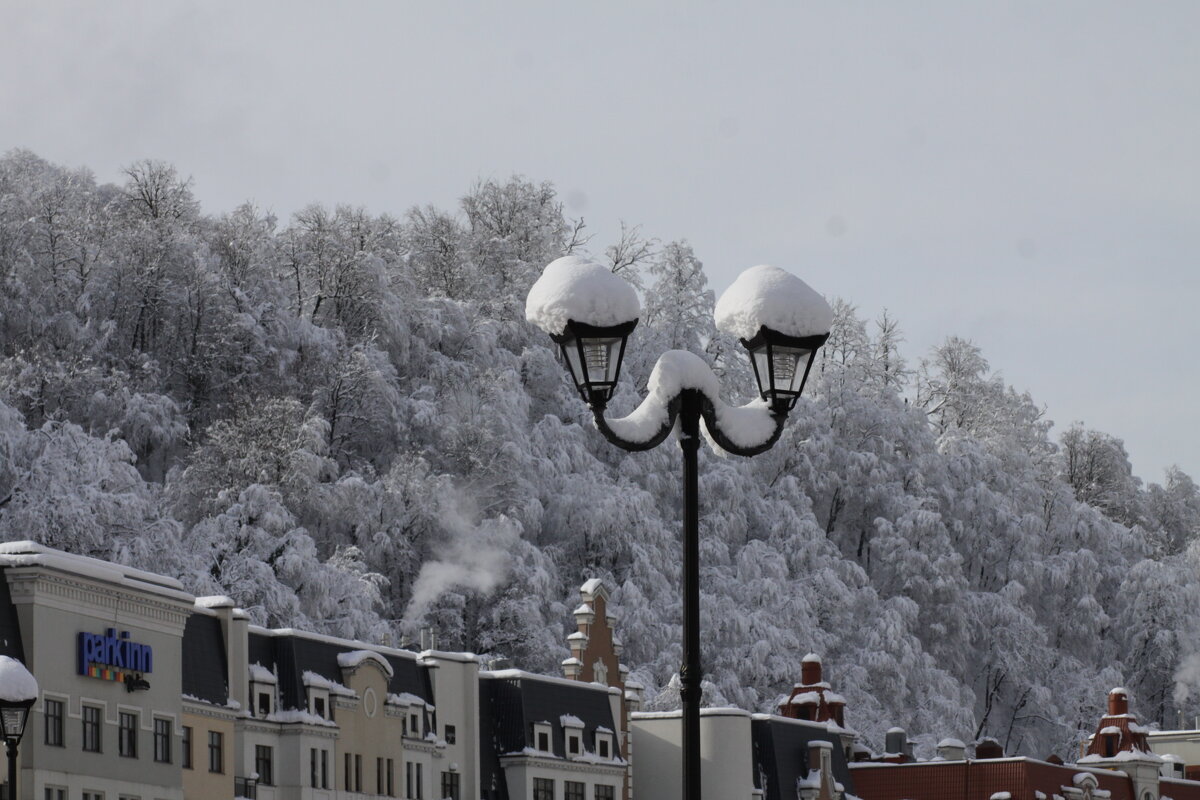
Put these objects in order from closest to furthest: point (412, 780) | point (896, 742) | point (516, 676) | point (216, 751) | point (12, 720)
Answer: point (12, 720) → point (216, 751) → point (412, 780) → point (516, 676) → point (896, 742)

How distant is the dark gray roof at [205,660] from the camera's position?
A: 189ft

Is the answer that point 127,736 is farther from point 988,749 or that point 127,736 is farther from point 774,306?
point 988,749

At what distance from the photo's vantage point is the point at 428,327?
9212cm

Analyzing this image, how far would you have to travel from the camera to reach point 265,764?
198 ft

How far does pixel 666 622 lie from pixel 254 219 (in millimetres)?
21185

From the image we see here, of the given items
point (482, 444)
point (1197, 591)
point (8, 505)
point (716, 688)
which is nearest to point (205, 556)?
point (8, 505)

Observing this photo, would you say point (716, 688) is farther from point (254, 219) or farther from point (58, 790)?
point (58, 790)

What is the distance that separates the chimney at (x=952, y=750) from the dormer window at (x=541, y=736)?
22.1 m

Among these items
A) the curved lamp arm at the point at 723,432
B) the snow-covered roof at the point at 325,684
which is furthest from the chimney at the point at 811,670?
the curved lamp arm at the point at 723,432

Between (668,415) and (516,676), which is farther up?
(668,415)

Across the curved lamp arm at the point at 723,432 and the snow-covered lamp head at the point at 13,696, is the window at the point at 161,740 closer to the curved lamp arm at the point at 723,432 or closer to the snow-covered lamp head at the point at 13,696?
the snow-covered lamp head at the point at 13,696

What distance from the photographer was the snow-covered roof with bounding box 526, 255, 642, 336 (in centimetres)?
2000

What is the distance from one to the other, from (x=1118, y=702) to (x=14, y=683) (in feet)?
221

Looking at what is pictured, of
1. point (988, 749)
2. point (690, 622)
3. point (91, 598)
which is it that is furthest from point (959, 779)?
point (690, 622)
